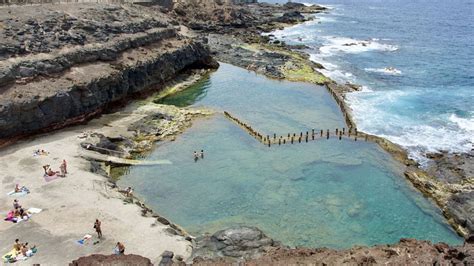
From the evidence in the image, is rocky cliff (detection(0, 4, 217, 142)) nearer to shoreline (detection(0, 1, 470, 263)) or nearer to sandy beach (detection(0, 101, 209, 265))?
shoreline (detection(0, 1, 470, 263))

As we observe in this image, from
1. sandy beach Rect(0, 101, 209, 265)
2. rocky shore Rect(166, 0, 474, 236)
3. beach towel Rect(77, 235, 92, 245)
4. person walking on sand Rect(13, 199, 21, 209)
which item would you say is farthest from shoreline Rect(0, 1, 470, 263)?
person walking on sand Rect(13, 199, 21, 209)

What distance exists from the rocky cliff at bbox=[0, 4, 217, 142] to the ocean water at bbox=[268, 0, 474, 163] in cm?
3022

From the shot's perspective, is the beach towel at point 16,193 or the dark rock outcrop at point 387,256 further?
the beach towel at point 16,193

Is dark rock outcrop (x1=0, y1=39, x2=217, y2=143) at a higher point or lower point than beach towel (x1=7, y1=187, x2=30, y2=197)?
higher

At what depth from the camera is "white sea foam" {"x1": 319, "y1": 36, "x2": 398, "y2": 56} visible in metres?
96.6

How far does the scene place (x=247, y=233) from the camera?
28656 mm

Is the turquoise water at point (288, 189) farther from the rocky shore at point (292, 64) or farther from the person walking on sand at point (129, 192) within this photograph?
the rocky shore at point (292, 64)

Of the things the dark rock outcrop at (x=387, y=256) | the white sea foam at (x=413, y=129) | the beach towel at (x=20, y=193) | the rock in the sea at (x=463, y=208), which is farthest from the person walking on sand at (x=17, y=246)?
the white sea foam at (x=413, y=129)

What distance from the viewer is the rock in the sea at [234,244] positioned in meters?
26.8

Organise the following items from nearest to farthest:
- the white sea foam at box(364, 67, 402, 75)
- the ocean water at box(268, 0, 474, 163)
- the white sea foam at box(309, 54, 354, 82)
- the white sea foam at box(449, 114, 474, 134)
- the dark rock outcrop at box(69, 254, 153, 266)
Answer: the dark rock outcrop at box(69, 254, 153, 266)
the ocean water at box(268, 0, 474, 163)
the white sea foam at box(449, 114, 474, 134)
the white sea foam at box(309, 54, 354, 82)
the white sea foam at box(364, 67, 402, 75)

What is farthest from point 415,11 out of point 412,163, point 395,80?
point 412,163

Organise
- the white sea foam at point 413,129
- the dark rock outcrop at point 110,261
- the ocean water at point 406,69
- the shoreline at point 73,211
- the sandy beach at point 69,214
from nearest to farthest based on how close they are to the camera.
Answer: the dark rock outcrop at point 110,261
the sandy beach at point 69,214
the shoreline at point 73,211
the white sea foam at point 413,129
the ocean water at point 406,69

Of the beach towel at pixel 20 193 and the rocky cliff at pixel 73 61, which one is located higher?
the rocky cliff at pixel 73 61

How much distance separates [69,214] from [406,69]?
68671 mm
